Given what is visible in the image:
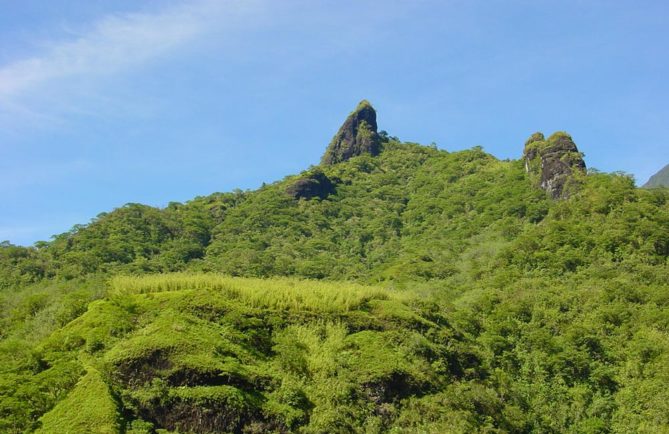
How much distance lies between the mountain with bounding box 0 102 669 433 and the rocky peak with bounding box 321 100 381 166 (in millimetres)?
21486

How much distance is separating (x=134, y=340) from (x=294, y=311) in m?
5.35

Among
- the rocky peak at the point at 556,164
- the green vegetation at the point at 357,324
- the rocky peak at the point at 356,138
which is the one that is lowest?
the green vegetation at the point at 357,324

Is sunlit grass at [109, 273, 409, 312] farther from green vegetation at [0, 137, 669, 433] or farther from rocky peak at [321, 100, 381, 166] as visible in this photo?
rocky peak at [321, 100, 381, 166]

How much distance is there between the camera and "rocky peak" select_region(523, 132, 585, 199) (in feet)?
157

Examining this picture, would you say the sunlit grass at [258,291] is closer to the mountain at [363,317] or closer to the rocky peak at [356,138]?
the mountain at [363,317]

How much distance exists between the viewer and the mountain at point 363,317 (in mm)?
16906

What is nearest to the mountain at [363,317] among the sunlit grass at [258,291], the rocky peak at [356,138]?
the sunlit grass at [258,291]

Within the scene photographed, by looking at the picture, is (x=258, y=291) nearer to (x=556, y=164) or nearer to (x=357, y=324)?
(x=357, y=324)

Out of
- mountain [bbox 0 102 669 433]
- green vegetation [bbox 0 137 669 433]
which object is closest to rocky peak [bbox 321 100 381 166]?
mountain [bbox 0 102 669 433]

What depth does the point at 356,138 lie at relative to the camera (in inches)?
3105

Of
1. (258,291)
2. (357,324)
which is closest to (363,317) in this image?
(357,324)

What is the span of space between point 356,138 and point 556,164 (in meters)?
32.9

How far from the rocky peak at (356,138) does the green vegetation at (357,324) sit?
24.9m

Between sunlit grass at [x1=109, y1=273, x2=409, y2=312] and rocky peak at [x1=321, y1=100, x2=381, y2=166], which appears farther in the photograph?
rocky peak at [x1=321, y1=100, x2=381, y2=166]
